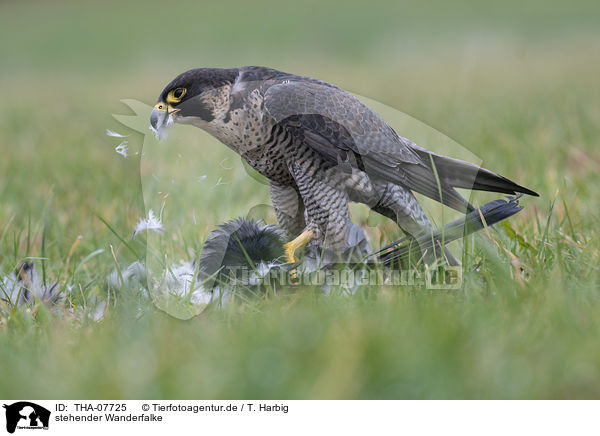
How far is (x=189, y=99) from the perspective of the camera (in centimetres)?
186

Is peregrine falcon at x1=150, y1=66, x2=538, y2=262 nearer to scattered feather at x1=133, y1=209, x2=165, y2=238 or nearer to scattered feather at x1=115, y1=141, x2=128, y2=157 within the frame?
scattered feather at x1=115, y1=141, x2=128, y2=157

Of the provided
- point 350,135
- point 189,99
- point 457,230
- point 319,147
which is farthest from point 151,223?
point 457,230

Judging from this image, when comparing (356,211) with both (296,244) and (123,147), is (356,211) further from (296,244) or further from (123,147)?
(123,147)

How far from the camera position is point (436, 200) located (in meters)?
2.01

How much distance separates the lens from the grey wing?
1.83m

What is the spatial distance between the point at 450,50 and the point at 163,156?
3099 millimetres

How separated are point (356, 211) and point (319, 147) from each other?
87cm

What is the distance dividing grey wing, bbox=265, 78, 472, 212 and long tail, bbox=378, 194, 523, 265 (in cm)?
10

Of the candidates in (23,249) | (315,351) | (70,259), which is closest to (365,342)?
(315,351)

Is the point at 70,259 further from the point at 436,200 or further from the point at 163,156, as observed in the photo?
the point at 436,200
